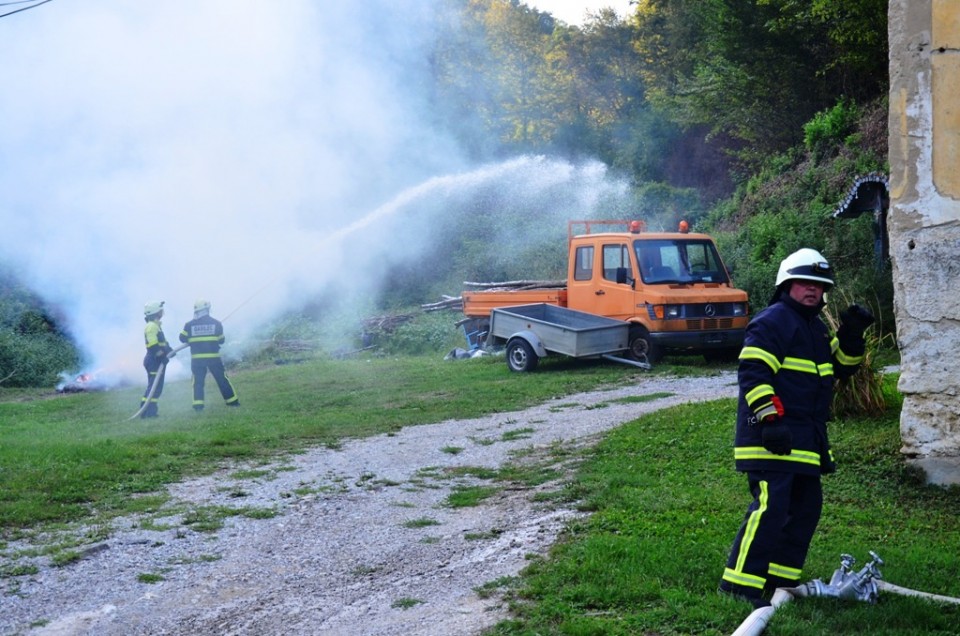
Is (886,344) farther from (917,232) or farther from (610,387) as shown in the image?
(917,232)

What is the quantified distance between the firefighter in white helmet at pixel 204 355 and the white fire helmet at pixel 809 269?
452 inches

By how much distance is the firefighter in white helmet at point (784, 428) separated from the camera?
4.98 metres

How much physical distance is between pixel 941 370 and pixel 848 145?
1977 cm

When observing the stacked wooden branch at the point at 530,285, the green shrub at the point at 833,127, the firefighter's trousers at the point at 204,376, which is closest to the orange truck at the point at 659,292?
the stacked wooden branch at the point at 530,285

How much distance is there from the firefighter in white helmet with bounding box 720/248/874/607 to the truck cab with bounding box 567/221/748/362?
1129 centimetres

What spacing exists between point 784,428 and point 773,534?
56 centimetres

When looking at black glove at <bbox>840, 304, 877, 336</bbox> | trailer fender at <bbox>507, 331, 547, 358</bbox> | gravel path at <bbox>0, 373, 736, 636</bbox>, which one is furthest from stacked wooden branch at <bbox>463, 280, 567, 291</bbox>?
black glove at <bbox>840, 304, 877, 336</bbox>

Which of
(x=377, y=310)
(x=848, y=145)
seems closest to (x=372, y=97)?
(x=377, y=310)

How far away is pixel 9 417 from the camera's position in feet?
51.8

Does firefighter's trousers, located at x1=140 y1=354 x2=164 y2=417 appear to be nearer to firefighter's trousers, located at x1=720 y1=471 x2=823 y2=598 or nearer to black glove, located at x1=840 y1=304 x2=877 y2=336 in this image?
firefighter's trousers, located at x1=720 y1=471 x2=823 y2=598

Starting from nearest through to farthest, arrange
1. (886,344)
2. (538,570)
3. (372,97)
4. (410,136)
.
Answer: (538,570), (886,344), (372,97), (410,136)

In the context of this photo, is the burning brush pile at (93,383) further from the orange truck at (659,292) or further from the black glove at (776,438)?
the black glove at (776,438)

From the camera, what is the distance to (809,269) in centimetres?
508

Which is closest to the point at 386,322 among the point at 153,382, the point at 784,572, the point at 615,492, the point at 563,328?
the point at 563,328
